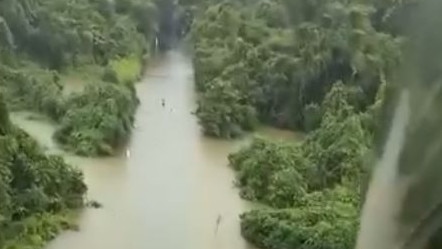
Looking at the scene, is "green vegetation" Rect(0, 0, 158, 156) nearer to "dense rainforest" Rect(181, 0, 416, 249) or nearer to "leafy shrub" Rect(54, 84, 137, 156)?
"leafy shrub" Rect(54, 84, 137, 156)

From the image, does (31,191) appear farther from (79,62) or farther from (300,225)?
(79,62)

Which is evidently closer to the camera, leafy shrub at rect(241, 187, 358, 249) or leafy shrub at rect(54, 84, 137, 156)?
leafy shrub at rect(241, 187, 358, 249)

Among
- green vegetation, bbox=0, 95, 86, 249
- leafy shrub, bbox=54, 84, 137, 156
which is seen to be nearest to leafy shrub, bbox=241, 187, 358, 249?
green vegetation, bbox=0, 95, 86, 249

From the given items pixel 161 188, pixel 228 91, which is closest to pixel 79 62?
pixel 228 91

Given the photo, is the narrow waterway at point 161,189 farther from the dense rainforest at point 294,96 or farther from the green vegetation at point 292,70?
the green vegetation at point 292,70

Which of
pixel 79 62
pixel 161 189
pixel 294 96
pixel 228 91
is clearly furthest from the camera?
pixel 79 62
